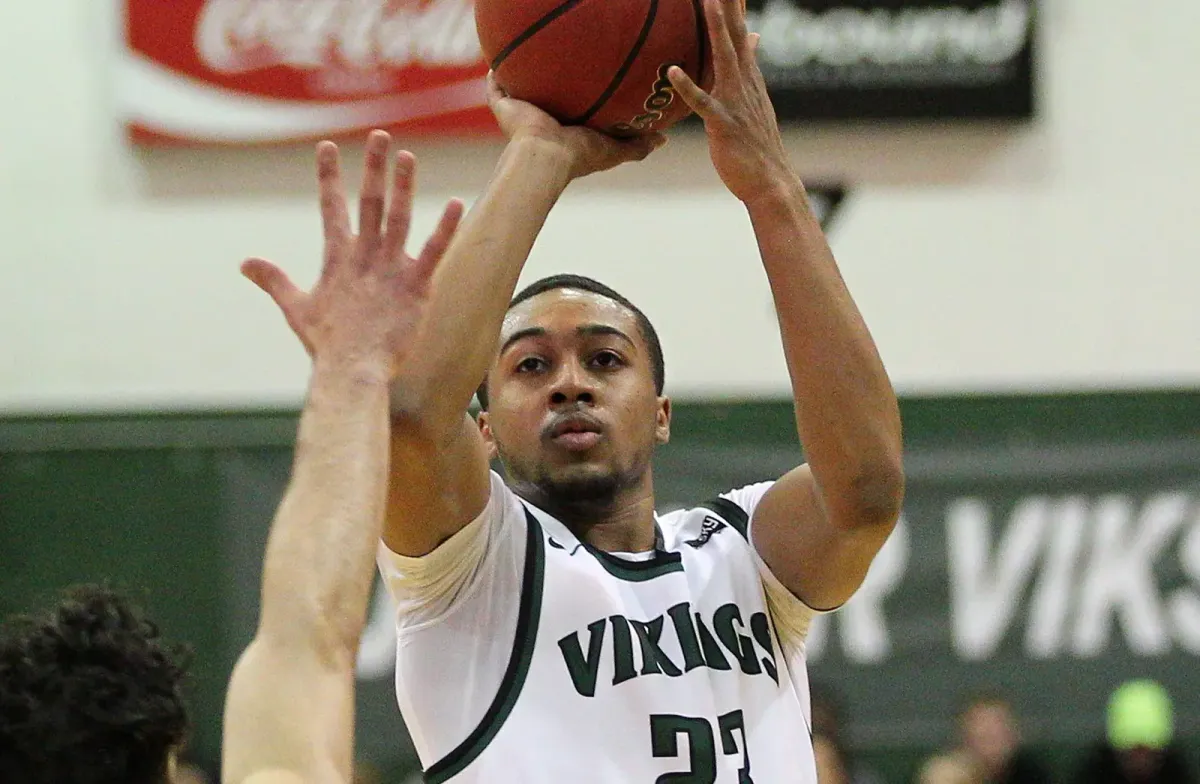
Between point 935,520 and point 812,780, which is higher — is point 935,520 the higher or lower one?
the higher one

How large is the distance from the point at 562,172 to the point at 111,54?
7.57 meters

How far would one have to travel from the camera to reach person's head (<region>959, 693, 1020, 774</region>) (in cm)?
904

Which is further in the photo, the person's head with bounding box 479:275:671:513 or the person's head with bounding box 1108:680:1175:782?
the person's head with bounding box 1108:680:1175:782

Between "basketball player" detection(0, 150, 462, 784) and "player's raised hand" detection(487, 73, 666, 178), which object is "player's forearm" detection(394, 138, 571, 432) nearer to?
"player's raised hand" detection(487, 73, 666, 178)

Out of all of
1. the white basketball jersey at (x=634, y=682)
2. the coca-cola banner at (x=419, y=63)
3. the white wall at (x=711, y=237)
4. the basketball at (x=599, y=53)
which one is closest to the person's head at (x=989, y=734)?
Result: the white wall at (x=711, y=237)

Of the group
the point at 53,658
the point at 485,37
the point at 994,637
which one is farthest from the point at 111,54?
the point at 53,658

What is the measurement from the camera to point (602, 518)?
11.6 feet

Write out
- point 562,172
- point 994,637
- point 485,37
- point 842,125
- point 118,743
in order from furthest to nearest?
point 842,125
point 994,637
point 485,37
point 562,172
point 118,743

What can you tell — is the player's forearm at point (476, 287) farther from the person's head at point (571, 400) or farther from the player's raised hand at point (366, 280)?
the player's raised hand at point (366, 280)

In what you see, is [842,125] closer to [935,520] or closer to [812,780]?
[935,520]

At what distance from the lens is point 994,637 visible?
949 centimetres

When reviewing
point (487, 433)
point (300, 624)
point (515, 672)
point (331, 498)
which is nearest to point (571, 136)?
point (487, 433)

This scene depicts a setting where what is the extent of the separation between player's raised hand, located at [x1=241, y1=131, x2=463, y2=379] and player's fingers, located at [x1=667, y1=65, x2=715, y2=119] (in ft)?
3.43

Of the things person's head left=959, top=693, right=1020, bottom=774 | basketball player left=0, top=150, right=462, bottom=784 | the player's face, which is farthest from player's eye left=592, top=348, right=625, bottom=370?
person's head left=959, top=693, right=1020, bottom=774
